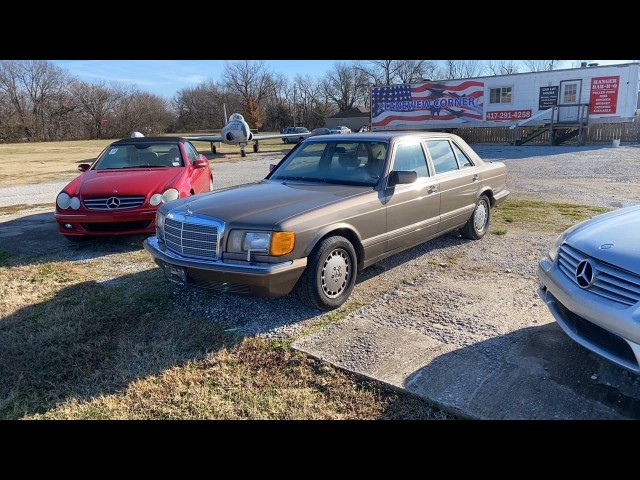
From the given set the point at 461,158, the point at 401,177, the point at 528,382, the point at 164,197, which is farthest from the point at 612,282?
the point at 164,197

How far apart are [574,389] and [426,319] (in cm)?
132

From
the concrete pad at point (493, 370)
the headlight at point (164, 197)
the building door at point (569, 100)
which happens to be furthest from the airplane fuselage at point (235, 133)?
the concrete pad at point (493, 370)

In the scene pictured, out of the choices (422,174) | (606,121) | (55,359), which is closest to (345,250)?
(422,174)

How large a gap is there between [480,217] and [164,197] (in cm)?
450

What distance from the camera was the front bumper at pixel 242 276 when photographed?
3.56 meters

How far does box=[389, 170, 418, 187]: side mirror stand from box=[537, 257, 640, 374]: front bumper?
67.4 inches

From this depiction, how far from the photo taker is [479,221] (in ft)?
20.7

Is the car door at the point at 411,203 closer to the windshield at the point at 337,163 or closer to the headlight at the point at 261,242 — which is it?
the windshield at the point at 337,163

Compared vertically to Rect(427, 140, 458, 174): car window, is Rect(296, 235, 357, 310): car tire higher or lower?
lower

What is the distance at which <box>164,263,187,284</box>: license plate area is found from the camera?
12.7 feet

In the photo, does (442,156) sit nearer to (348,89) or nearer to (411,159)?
(411,159)

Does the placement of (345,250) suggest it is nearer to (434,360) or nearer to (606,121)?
(434,360)

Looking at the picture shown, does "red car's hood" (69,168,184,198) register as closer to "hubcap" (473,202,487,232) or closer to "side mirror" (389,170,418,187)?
"side mirror" (389,170,418,187)

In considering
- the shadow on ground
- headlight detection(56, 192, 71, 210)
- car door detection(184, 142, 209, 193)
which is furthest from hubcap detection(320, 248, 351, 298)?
headlight detection(56, 192, 71, 210)
